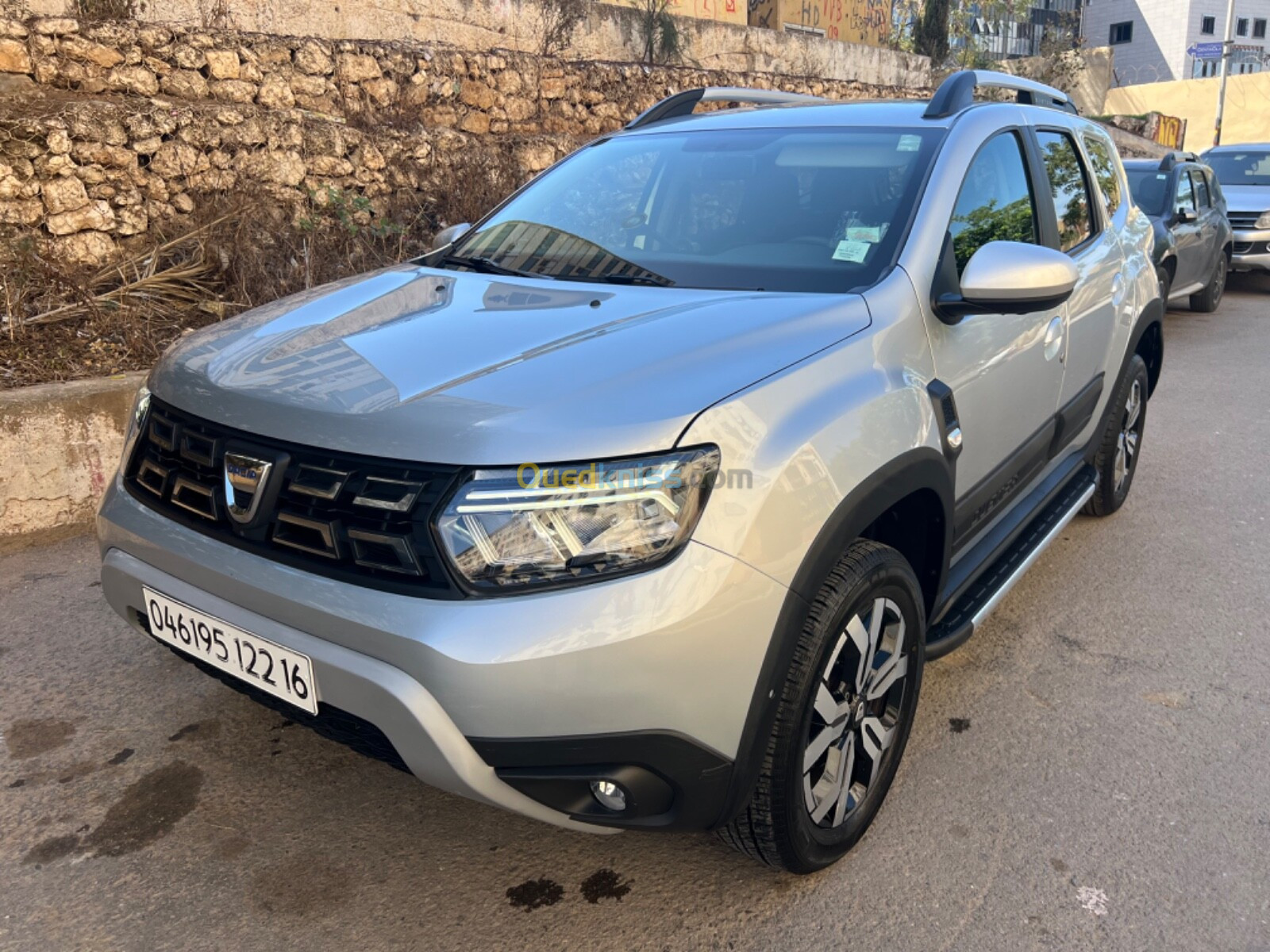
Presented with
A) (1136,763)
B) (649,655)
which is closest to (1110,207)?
(1136,763)

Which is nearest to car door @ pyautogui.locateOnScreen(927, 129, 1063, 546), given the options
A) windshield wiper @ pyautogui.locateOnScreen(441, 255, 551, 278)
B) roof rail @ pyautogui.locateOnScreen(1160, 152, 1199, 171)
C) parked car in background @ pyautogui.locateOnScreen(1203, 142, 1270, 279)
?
windshield wiper @ pyautogui.locateOnScreen(441, 255, 551, 278)

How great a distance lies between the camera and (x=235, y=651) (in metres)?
1.99

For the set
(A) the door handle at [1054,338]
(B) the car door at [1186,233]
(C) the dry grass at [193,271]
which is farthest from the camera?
(B) the car door at [1186,233]

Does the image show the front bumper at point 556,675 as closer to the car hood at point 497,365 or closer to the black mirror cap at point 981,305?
the car hood at point 497,365

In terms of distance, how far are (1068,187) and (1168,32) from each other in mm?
60144

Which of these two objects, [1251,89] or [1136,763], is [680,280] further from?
[1251,89]

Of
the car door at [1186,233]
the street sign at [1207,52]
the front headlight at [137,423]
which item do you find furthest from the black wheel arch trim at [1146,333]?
the street sign at [1207,52]

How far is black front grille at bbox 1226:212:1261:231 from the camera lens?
1136 centimetres

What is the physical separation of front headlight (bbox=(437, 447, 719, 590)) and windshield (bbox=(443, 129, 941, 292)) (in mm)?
928

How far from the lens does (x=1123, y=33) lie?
55125 mm

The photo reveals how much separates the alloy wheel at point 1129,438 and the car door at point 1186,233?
16.8ft

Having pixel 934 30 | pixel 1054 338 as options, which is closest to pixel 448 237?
pixel 1054 338

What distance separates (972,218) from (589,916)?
2.10 meters

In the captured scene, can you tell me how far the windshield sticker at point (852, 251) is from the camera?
8.16ft
